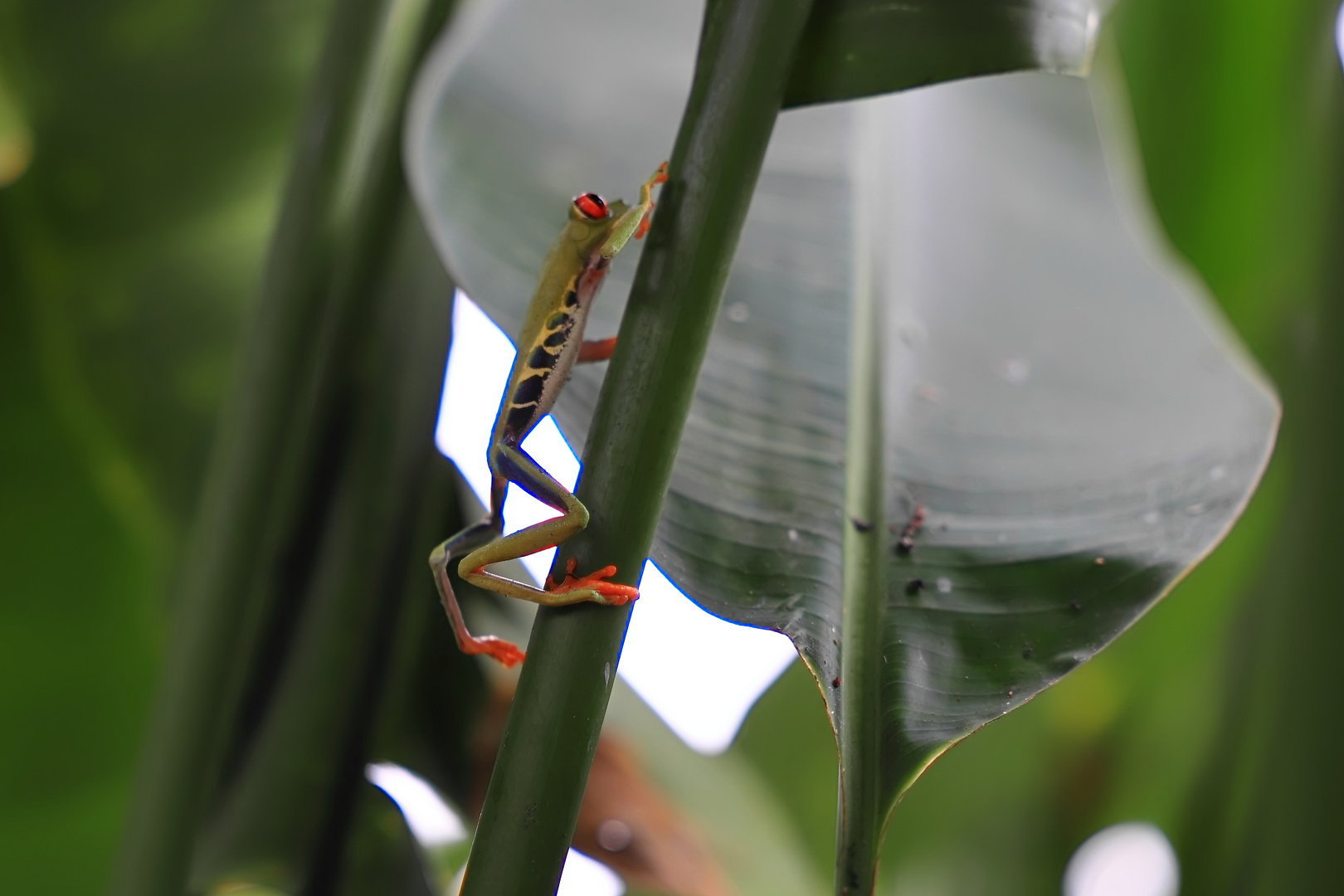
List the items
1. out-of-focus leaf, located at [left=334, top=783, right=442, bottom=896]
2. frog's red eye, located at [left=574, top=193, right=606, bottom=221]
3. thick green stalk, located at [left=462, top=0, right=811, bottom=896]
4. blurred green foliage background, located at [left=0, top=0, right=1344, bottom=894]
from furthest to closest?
blurred green foliage background, located at [left=0, top=0, right=1344, bottom=894], out-of-focus leaf, located at [left=334, top=783, right=442, bottom=896], frog's red eye, located at [left=574, top=193, right=606, bottom=221], thick green stalk, located at [left=462, top=0, right=811, bottom=896]

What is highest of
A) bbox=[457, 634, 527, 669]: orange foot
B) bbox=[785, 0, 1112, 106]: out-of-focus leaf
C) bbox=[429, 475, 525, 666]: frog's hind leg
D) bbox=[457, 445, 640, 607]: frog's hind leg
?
bbox=[785, 0, 1112, 106]: out-of-focus leaf

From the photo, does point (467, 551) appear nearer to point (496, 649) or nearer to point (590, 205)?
point (496, 649)

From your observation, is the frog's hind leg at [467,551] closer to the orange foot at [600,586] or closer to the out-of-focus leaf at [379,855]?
the out-of-focus leaf at [379,855]

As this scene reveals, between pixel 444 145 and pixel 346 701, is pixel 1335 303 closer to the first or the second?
pixel 444 145

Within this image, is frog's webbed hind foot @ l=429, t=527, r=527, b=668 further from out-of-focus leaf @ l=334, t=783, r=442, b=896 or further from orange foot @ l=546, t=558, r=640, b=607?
orange foot @ l=546, t=558, r=640, b=607

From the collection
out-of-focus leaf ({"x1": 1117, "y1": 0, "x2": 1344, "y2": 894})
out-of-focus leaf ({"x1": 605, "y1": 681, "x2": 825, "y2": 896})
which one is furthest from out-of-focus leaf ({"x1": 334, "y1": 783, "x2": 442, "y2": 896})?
out-of-focus leaf ({"x1": 1117, "y1": 0, "x2": 1344, "y2": 894})
